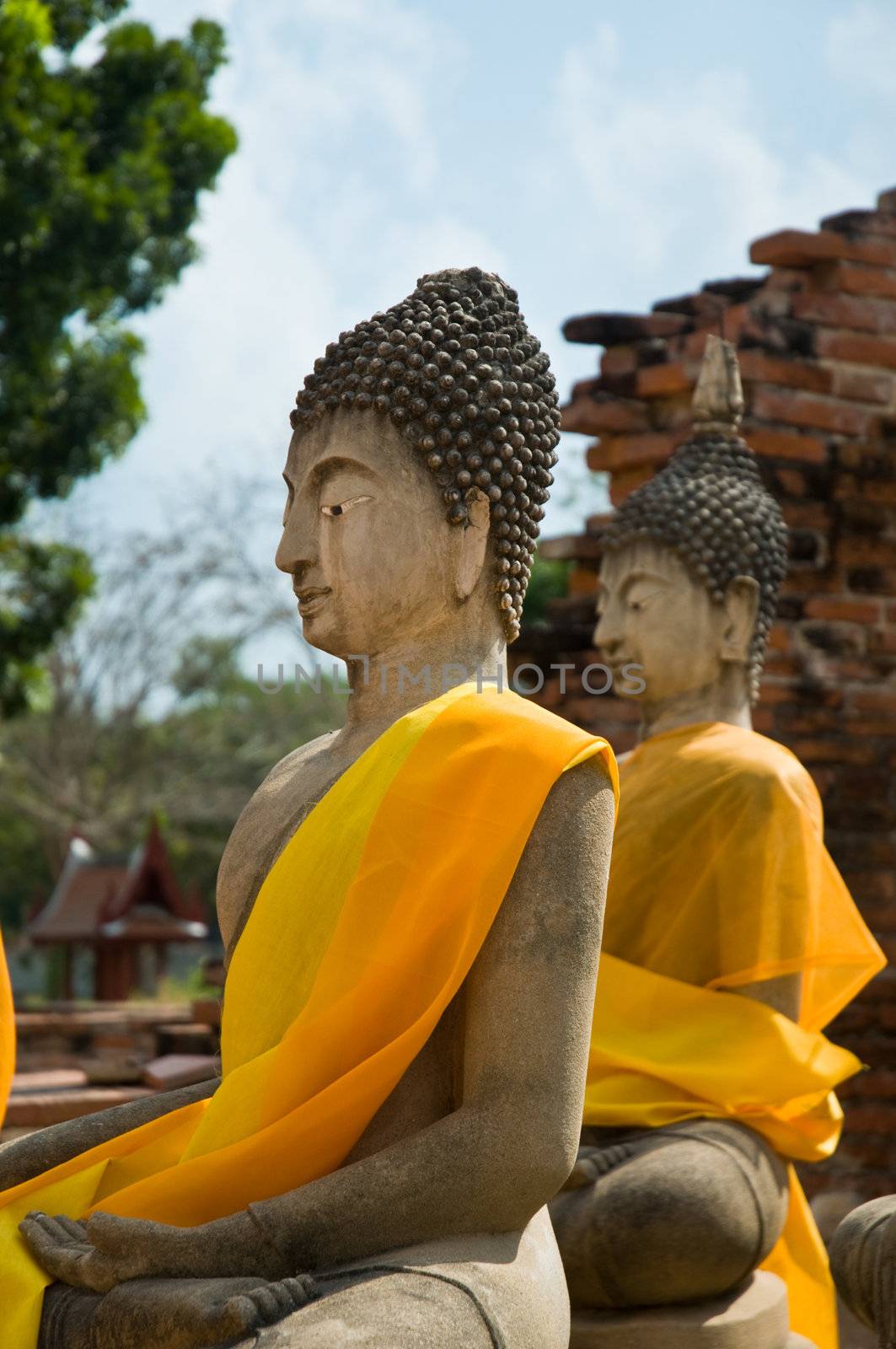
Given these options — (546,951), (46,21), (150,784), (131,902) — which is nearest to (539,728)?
(546,951)

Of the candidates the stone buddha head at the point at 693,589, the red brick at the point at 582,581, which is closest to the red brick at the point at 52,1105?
the stone buddha head at the point at 693,589

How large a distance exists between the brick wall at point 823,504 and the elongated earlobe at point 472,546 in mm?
3556

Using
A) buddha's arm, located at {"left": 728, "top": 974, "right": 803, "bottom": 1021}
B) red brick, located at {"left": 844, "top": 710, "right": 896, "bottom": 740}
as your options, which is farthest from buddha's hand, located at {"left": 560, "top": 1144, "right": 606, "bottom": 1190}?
red brick, located at {"left": 844, "top": 710, "right": 896, "bottom": 740}

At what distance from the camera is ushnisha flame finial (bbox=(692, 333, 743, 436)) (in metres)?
4.87

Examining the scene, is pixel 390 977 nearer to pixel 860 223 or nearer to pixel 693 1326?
pixel 693 1326

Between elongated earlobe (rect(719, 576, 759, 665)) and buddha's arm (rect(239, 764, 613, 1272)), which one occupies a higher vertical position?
elongated earlobe (rect(719, 576, 759, 665))

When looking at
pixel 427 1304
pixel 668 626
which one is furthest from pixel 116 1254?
pixel 668 626

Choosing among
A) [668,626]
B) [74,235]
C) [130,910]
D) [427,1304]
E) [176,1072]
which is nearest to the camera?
[427,1304]

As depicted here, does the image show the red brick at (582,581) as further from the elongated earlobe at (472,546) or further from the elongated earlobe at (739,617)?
the elongated earlobe at (472,546)

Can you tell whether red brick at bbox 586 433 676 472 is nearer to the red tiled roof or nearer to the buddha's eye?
the buddha's eye

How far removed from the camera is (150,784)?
2358 cm

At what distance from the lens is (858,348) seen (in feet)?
21.1

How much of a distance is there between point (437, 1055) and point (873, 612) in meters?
4.36

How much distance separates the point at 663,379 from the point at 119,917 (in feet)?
30.0
